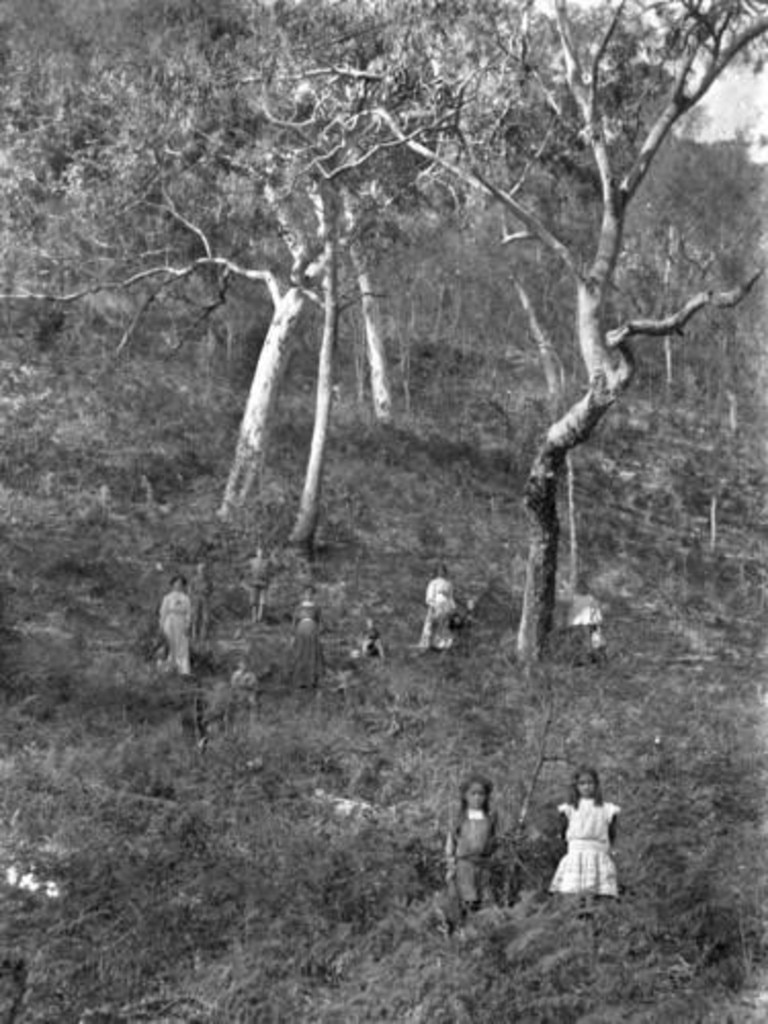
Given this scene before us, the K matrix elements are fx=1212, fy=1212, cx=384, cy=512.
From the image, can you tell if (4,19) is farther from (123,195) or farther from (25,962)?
(25,962)

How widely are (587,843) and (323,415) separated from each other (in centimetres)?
1168

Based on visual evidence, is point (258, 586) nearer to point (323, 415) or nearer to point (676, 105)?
point (323, 415)

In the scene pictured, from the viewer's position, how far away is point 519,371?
33.0 metres

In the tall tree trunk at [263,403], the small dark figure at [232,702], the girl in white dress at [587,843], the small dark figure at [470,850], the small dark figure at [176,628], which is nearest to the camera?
the small dark figure at [470,850]

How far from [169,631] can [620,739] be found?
5005mm

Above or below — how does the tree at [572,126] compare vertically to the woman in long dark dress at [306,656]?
above

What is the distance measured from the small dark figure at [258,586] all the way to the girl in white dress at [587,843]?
27.5 ft

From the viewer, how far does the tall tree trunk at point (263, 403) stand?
2034 centimetres

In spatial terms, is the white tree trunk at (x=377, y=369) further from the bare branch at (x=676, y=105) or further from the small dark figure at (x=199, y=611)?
the bare branch at (x=676, y=105)

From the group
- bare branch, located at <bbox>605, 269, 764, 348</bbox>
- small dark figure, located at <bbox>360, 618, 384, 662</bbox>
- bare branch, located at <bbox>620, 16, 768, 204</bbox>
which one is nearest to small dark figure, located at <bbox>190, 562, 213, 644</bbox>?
small dark figure, located at <bbox>360, 618, 384, 662</bbox>

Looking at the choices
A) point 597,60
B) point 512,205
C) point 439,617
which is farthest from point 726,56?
point 439,617

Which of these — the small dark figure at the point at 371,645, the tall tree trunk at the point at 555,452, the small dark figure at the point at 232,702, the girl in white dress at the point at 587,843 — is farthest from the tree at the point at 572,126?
the girl in white dress at the point at 587,843

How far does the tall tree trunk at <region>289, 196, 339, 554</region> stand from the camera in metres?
18.8

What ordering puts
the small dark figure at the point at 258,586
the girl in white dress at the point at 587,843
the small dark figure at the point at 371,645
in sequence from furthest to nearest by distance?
the small dark figure at the point at 258,586 → the small dark figure at the point at 371,645 → the girl in white dress at the point at 587,843
